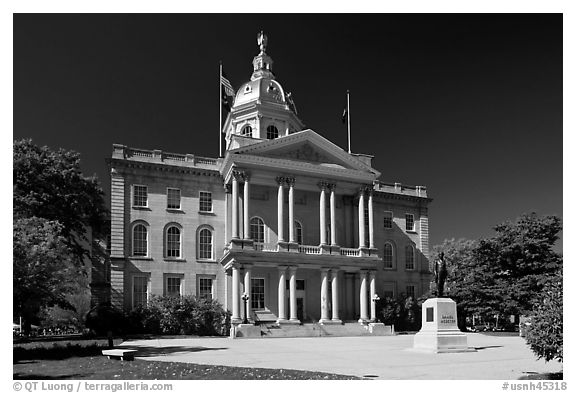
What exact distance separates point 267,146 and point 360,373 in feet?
94.5

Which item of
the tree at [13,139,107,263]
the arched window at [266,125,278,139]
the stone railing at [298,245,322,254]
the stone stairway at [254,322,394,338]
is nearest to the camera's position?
the tree at [13,139,107,263]

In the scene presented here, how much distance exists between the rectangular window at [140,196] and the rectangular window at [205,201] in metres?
4.29

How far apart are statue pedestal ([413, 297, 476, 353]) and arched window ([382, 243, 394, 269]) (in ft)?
91.0

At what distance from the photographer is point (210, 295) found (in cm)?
4453

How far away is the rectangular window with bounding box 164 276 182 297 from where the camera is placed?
143ft

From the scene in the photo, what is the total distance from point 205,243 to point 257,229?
4.18 metres

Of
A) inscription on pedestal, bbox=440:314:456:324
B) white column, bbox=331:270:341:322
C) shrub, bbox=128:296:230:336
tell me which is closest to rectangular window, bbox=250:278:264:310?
shrub, bbox=128:296:230:336

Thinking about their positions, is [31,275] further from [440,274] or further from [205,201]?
[205,201]

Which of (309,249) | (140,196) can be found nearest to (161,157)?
(140,196)

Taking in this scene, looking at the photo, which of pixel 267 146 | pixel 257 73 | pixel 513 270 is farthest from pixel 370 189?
pixel 257 73

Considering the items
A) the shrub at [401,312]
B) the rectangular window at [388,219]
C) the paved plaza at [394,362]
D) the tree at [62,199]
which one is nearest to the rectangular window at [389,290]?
the shrub at [401,312]

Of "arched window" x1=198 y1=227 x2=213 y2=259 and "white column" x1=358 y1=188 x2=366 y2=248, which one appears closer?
"arched window" x1=198 y1=227 x2=213 y2=259

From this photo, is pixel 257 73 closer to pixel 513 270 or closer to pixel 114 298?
pixel 114 298

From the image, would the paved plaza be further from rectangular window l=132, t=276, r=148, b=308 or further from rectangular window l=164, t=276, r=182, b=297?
rectangular window l=164, t=276, r=182, b=297
